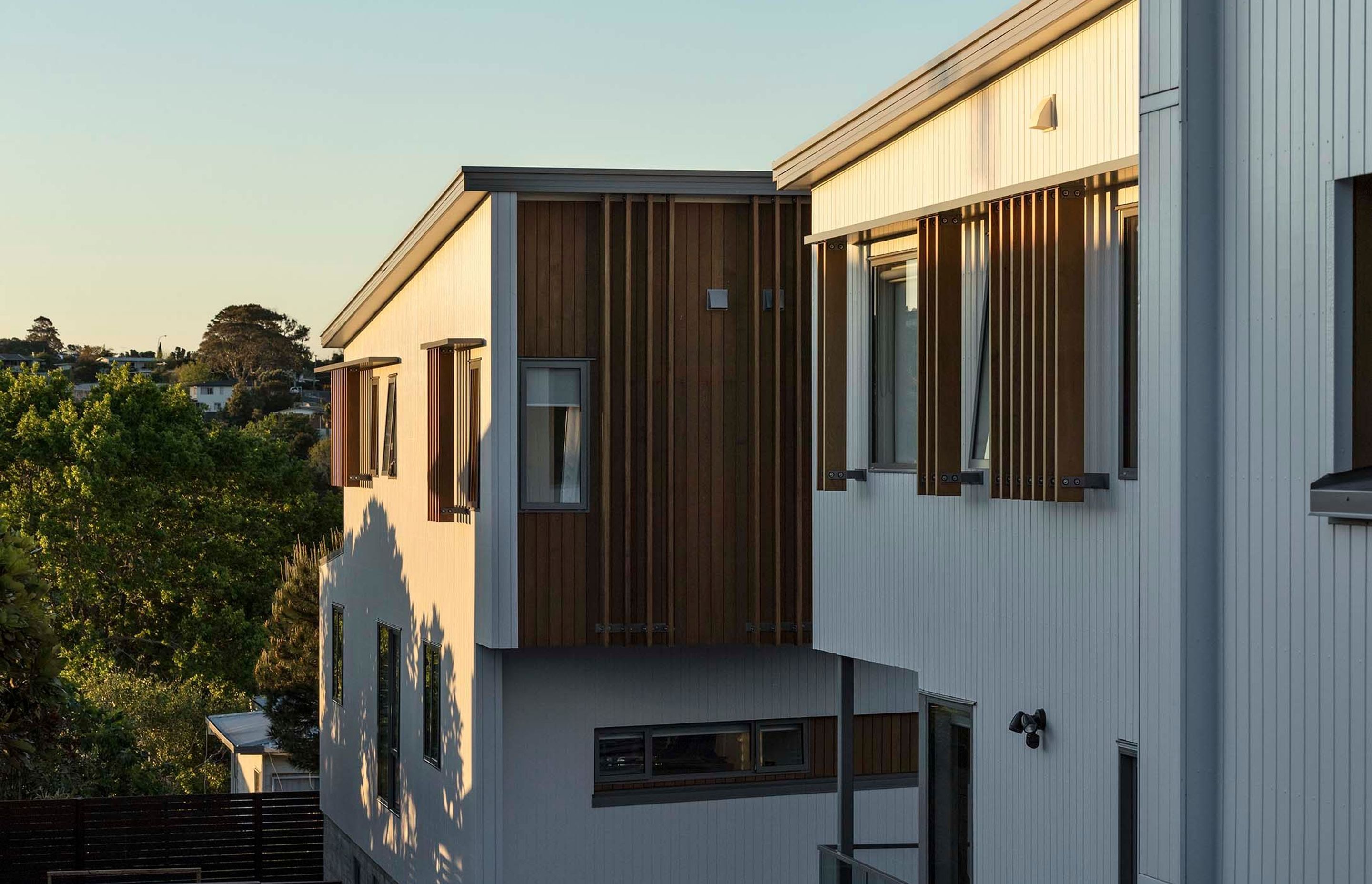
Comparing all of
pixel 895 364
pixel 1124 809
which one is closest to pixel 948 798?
pixel 1124 809

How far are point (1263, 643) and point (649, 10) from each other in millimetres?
17062

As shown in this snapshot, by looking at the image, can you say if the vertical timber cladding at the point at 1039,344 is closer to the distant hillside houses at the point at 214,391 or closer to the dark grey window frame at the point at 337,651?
the dark grey window frame at the point at 337,651

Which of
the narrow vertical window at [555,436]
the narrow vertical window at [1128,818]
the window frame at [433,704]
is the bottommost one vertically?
the window frame at [433,704]

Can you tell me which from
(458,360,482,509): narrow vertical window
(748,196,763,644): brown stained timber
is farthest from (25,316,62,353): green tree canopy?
(748,196,763,644): brown stained timber

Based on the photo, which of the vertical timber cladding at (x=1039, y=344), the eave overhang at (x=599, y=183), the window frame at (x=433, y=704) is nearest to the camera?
the vertical timber cladding at (x=1039, y=344)

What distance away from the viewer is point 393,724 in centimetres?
1727

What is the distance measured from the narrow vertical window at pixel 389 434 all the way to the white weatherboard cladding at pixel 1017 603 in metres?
8.60

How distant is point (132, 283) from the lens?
59.9m

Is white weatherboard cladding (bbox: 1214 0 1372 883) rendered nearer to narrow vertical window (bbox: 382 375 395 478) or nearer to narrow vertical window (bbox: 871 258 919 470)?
narrow vertical window (bbox: 871 258 919 470)

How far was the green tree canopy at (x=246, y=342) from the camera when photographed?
80938 mm

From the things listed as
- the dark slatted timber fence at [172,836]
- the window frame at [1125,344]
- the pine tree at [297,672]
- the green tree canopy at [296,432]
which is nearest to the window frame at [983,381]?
the window frame at [1125,344]

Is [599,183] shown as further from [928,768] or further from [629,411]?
[928,768]

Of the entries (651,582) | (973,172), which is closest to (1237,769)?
(973,172)

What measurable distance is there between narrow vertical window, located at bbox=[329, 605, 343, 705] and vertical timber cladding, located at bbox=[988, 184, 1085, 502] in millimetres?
14084
